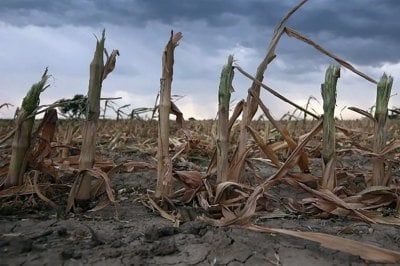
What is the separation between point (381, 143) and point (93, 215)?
1537mm

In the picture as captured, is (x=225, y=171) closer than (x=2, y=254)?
No

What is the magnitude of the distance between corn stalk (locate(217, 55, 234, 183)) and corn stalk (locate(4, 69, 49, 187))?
87 centimetres

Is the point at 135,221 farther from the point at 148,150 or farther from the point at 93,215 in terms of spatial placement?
the point at 148,150

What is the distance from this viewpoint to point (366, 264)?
1.77 metres

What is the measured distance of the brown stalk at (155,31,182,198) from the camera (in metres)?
2.39

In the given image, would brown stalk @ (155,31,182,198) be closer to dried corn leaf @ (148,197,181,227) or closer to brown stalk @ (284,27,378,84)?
dried corn leaf @ (148,197,181,227)

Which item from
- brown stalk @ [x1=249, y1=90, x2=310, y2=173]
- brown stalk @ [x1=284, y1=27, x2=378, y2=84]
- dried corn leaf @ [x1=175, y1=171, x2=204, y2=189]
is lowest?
dried corn leaf @ [x1=175, y1=171, x2=204, y2=189]

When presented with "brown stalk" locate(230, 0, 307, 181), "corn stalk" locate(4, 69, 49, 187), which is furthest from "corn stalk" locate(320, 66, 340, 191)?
"corn stalk" locate(4, 69, 49, 187)

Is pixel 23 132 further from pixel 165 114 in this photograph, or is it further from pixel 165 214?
pixel 165 214

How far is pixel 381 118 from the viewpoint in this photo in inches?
104

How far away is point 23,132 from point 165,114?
0.70 metres

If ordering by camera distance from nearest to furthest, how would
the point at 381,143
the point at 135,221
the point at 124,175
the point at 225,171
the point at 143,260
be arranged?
1. the point at 143,260
2. the point at 135,221
3. the point at 225,171
4. the point at 381,143
5. the point at 124,175

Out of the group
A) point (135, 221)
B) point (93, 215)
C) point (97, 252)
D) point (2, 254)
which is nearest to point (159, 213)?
point (135, 221)

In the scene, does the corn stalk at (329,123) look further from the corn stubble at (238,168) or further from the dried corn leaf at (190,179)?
the dried corn leaf at (190,179)
